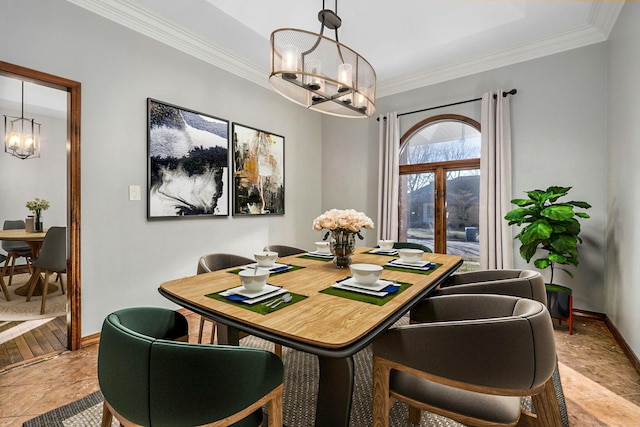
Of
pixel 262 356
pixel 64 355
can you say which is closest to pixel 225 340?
pixel 262 356

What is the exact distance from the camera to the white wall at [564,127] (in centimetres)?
296

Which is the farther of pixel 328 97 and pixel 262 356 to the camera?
pixel 328 97

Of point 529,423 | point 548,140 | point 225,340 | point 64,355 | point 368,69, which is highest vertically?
point 368,69

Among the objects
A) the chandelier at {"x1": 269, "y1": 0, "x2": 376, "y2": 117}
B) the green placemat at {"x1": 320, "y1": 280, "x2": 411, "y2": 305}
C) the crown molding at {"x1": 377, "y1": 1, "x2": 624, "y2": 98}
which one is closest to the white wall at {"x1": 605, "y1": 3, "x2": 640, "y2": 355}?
the crown molding at {"x1": 377, "y1": 1, "x2": 624, "y2": 98}

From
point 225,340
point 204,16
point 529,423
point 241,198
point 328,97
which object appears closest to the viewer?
point 529,423

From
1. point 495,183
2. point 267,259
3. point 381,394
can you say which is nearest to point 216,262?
point 267,259

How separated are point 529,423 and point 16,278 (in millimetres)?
6386

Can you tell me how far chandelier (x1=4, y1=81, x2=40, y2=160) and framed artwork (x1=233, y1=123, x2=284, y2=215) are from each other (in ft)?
12.9

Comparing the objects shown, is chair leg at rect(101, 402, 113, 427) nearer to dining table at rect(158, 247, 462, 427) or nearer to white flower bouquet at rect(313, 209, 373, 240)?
dining table at rect(158, 247, 462, 427)

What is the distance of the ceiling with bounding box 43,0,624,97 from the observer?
2.62m

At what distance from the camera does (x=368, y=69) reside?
2.18 m

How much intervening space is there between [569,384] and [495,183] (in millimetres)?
2100

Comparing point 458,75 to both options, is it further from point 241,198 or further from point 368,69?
point 241,198

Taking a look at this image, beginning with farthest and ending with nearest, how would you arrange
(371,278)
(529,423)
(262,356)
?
(371,278) → (529,423) → (262,356)
